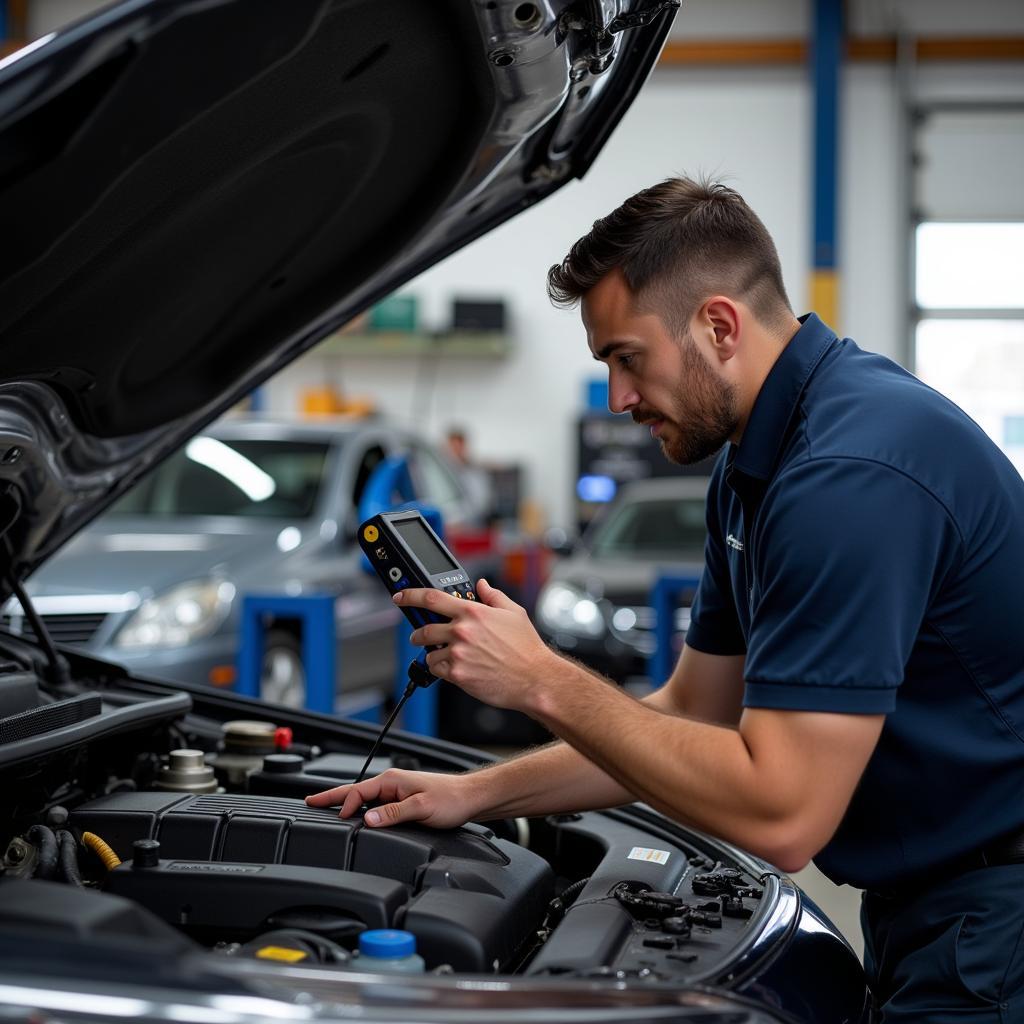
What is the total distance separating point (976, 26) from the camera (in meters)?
10.9

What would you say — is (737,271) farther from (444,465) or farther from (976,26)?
(976,26)

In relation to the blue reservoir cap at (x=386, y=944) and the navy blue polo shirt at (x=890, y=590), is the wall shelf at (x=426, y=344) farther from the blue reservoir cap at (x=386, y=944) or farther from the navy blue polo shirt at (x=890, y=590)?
the blue reservoir cap at (x=386, y=944)

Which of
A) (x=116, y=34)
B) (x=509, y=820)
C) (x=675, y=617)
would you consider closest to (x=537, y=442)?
(x=675, y=617)

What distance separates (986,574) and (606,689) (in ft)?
1.41

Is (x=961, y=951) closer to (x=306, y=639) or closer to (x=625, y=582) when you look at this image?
(x=306, y=639)

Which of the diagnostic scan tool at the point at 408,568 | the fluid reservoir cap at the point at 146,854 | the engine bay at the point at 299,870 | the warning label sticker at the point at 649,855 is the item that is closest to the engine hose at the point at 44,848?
the engine bay at the point at 299,870

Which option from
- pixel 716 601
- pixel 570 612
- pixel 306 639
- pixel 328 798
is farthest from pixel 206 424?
pixel 570 612

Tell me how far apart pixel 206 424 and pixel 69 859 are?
2.63 ft

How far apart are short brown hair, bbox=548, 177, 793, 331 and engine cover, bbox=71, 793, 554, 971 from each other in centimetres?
66

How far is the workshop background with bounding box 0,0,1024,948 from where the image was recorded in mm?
10781

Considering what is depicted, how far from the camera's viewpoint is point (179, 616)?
430cm

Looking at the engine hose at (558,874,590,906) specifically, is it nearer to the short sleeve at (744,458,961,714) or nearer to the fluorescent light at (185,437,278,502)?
the short sleeve at (744,458,961,714)

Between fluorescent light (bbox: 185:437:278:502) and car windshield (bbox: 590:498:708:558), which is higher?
fluorescent light (bbox: 185:437:278:502)

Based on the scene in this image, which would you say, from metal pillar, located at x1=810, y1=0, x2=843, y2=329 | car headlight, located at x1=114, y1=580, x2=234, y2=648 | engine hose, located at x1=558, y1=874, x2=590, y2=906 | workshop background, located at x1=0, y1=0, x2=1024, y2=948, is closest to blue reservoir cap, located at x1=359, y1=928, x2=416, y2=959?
engine hose, located at x1=558, y1=874, x2=590, y2=906
